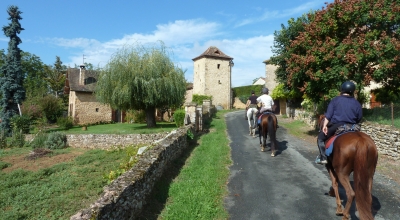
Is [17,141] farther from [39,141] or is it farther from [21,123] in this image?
[21,123]

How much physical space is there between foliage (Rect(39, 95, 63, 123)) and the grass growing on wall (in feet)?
83.2

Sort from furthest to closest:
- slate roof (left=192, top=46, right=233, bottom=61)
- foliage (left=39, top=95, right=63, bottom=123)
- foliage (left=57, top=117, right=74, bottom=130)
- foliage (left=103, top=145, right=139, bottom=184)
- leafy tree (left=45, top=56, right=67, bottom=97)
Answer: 1. leafy tree (left=45, top=56, right=67, bottom=97)
2. slate roof (left=192, top=46, right=233, bottom=61)
3. foliage (left=39, top=95, right=63, bottom=123)
4. foliage (left=57, top=117, right=74, bottom=130)
5. foliage (left=103, top=145, right=139, bottom=184)

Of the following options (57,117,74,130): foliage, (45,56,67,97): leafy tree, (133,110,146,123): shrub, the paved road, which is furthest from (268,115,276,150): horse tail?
(45,56,67,97): leafy tree

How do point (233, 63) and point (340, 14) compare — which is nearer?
point (340, 14)

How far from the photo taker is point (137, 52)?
20234 mm

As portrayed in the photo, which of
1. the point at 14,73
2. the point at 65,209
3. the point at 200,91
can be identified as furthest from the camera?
the point at 200,91

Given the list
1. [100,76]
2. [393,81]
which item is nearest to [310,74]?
[393,81]

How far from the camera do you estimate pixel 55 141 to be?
18.5 m

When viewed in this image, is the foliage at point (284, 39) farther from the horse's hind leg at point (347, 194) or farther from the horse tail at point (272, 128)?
the horse's hind leg at point (347, 194)

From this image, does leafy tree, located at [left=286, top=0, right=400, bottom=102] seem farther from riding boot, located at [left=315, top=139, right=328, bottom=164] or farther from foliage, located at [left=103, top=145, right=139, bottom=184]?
foliage, located at [left=103, top=145, right=139, bottom=184]

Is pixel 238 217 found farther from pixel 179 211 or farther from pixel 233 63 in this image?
pixel 233 63

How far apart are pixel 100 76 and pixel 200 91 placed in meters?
25.2

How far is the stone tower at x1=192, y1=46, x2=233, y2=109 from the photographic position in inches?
1709

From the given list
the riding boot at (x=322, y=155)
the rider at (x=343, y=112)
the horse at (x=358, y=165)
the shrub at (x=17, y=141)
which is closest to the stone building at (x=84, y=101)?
the shrub at (x=17, y=141)
